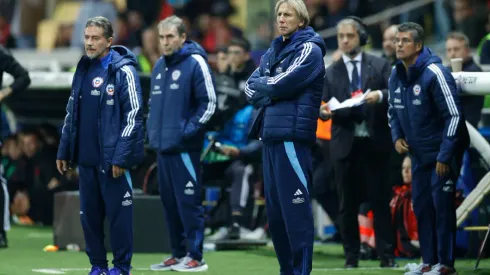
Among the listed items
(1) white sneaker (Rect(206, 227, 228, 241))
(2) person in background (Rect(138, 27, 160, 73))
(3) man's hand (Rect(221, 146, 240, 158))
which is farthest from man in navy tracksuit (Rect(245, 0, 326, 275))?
(2) person in background (Rect(138, 27, 160, 73))

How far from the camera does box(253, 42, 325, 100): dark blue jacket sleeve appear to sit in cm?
915

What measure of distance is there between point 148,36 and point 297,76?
9.93 meters

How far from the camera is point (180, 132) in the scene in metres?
11.5

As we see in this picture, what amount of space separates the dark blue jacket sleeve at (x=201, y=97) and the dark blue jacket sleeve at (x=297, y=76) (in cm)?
224

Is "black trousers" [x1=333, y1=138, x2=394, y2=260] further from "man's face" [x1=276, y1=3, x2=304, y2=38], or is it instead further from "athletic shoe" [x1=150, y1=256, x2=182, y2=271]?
"man's face" [x1=276, y1=3, x2=304, y2=38]

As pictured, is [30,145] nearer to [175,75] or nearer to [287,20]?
[175,75]

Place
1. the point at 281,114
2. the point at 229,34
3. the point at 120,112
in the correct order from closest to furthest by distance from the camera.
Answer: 1. the point at 281,114
2. the point at 120,112
3. the point at 229,34

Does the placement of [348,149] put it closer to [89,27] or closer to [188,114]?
[188,114]

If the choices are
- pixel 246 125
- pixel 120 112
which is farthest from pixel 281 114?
pixel 246 125

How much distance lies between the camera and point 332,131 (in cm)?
1180

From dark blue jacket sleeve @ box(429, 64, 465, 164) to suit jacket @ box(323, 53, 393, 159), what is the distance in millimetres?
1190

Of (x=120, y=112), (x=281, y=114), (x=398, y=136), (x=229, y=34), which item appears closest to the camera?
(x=281, y=114)

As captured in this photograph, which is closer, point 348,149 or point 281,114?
point 281,114

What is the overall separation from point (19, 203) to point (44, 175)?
0.67 metres
